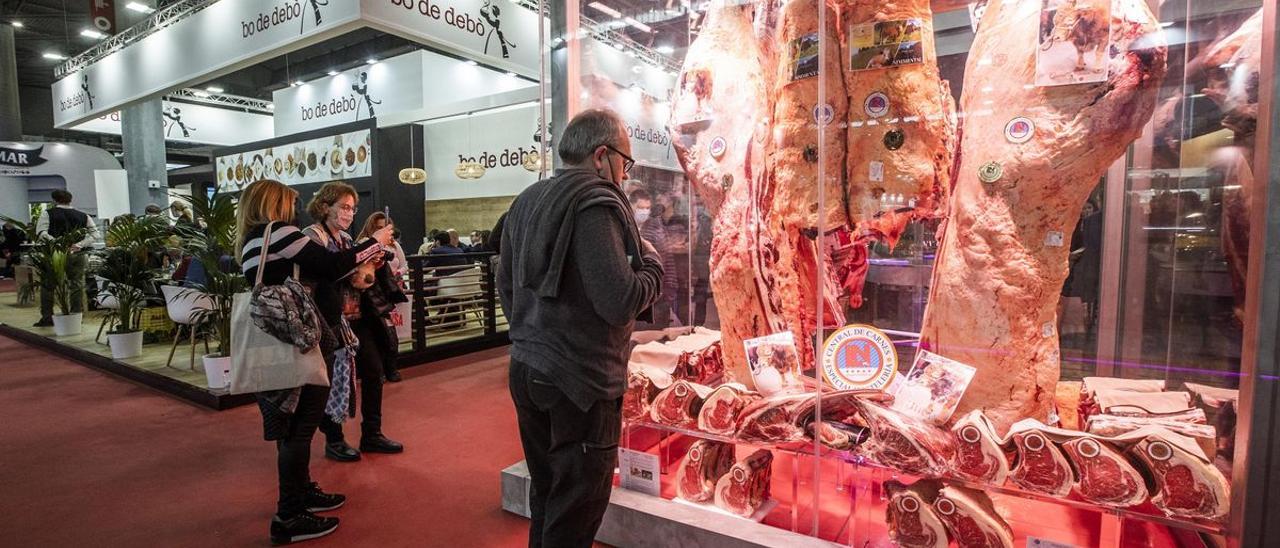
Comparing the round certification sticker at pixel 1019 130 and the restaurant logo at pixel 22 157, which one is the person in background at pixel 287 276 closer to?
the round certification sticker at pixel 1019 130

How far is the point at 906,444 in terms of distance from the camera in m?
1.78

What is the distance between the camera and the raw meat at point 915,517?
174 cm

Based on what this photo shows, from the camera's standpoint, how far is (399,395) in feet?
16.1

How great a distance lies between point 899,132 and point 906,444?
940 millimetres

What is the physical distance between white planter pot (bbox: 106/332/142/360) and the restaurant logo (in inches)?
583

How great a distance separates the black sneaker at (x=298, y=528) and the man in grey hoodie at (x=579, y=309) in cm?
149

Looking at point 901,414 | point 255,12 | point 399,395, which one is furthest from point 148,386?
point 901,414

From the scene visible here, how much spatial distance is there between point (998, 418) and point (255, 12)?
21.7 ft

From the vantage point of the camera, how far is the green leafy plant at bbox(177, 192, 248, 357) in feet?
15.2

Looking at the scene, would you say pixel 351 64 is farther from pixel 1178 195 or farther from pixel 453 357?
pixel 1178 195

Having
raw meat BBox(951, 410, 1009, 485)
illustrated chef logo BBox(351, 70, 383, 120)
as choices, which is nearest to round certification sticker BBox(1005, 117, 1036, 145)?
raw meat BBox(951, 410, 1009, 485)

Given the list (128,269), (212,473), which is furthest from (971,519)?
(128,269)

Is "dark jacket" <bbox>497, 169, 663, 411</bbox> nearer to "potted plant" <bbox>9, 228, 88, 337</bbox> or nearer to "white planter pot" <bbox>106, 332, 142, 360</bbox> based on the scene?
"white planter pot" <bbox>106, 332, 142, 360</bbox>

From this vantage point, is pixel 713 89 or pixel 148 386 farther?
pixel 148 386
